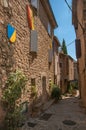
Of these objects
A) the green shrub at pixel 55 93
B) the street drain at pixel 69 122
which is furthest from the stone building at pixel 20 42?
the green shrub at pixel 55 93

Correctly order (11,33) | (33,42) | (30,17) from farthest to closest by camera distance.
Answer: (33,42) < (30,17) < (11,33)

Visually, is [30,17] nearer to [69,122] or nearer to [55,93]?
[69,122]

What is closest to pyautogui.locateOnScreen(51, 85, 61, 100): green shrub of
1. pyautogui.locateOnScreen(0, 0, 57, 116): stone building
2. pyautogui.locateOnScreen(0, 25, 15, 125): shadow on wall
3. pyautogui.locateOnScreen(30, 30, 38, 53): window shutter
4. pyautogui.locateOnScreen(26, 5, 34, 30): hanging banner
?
pyautogui.locateOnScreen(0, 0, 57, 116): stone building

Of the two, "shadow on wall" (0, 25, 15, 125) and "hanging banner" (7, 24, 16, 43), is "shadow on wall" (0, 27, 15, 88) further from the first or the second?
"hanging banner" (7, 24, 16, 43)

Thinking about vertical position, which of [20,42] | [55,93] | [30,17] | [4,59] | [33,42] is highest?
[30,17]

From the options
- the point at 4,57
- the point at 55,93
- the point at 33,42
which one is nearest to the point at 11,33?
the point at 4,57

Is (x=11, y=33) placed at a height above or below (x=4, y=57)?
above

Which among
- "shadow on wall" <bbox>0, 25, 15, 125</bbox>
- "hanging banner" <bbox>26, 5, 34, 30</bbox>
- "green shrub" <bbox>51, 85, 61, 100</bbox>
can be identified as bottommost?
"green shrub" <bbox>51, 85, 61, 100</bbox>

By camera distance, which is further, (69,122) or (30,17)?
(30,17)

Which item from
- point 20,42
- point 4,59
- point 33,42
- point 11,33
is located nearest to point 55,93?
point 33,42

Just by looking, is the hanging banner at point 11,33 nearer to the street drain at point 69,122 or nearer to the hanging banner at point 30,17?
the hanging banner at point 30,17

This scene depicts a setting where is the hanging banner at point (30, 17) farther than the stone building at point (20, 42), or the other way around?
the hanging banner at point (30, 17)

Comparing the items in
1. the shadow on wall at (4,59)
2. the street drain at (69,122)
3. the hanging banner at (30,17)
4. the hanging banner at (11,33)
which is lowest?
the street drain at (69,122)

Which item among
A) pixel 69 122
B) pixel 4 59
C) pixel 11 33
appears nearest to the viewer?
pixel 4 59
